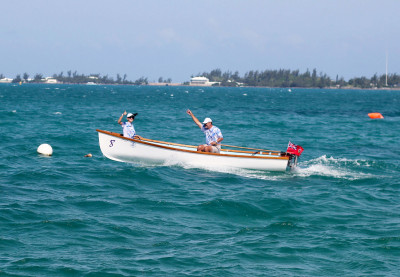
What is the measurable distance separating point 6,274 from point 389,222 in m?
9.20

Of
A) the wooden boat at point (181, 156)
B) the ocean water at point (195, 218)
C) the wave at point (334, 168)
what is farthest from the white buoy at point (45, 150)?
the wave at point (334, 168)

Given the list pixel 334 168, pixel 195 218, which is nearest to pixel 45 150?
pixel 195 218

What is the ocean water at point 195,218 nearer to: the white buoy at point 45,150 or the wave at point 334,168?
the wave at point 334,168

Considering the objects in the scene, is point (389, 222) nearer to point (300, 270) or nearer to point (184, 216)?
point (300, 270)

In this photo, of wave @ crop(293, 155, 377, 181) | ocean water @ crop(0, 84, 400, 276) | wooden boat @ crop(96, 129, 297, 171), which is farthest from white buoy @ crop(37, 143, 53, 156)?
wave @ crop(293, 155, 377, 181)

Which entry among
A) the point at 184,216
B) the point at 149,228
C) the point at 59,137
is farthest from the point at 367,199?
the point at 59,137

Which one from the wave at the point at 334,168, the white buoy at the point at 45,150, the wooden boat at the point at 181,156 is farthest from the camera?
the white buoy at the point at 45,150

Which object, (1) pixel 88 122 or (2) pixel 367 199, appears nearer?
(2) pixel 367 199

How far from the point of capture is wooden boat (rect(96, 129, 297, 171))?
19250mm

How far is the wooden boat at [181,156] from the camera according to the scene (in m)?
19.2

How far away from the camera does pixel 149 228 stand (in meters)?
12.8

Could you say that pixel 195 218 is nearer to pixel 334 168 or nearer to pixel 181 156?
pixel 181 156

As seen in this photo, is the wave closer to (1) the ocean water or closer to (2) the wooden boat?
(1) the ocean water

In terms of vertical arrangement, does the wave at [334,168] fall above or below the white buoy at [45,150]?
below
